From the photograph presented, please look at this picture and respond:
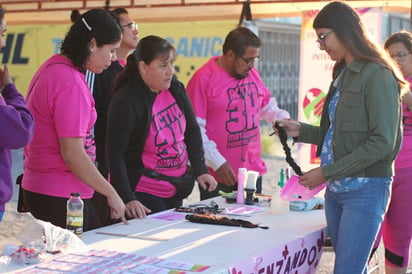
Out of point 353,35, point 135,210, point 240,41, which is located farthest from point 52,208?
point 240,41

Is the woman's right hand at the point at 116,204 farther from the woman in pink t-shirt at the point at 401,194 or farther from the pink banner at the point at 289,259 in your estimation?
the woman in pink t-shirt at the point at 401,194

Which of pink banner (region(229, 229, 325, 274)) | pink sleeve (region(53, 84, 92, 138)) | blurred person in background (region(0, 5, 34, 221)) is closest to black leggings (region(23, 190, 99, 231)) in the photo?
pink sleeve (region(53, 84, 92, 138))

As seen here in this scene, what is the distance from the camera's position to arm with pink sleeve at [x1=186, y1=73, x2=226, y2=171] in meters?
4.11

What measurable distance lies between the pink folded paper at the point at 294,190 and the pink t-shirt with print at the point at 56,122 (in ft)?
3.01

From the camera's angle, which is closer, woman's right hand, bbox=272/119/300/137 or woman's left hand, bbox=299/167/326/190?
woman's left hand, bbox=299/167/326/190

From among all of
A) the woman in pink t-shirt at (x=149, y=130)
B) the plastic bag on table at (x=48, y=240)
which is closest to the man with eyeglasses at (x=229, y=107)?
the woman in pink t-shirt at (x=149, y=130)

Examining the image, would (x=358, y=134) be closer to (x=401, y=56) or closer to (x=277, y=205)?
(x=277, y=205)

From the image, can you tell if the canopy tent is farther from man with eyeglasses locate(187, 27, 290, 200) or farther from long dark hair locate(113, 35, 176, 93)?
long dark hair locate(113, 35, 176, 93)

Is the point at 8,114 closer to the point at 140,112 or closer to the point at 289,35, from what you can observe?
the point at 140,112

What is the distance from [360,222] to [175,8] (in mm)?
3815

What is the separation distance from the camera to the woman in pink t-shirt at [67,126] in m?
2.82

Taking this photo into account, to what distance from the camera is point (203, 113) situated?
4.21 meters

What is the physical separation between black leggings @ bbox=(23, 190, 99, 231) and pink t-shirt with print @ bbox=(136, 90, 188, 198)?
441mm

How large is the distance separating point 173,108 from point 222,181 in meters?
0.78
